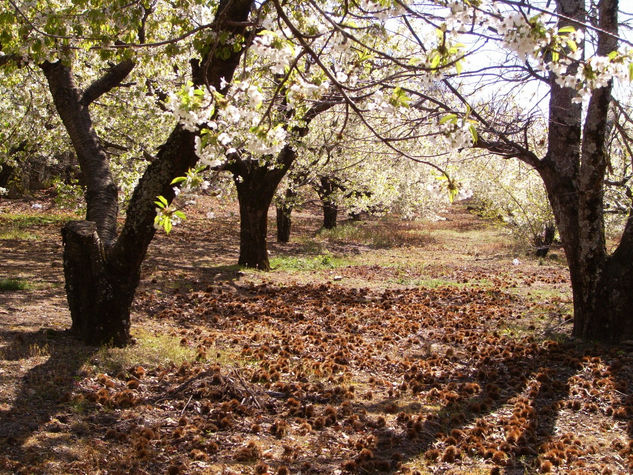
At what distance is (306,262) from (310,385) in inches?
398

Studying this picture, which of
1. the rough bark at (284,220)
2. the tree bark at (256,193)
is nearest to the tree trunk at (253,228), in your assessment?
the tree bark at (256,193)

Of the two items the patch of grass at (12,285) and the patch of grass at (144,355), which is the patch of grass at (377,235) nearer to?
the patch of grass at (12,285)

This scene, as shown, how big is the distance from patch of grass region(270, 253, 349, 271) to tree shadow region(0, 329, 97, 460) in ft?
27.1

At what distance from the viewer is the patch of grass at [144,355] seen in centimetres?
525

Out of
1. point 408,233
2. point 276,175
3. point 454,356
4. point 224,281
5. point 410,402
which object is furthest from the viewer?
point 408,233

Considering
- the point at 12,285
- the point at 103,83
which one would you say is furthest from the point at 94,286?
the point at 12,285

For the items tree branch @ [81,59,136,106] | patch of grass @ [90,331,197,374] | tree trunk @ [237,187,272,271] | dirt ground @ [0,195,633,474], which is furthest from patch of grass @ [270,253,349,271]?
patch of grass @ [90,331,197,374]

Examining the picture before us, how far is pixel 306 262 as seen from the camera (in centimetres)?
1534

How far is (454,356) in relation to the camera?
255 inches

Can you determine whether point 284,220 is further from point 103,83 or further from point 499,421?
point 499,421

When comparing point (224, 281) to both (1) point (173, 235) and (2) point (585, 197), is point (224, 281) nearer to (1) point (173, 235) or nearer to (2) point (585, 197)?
(2) point (585, 197)

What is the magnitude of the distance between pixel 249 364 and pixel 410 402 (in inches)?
66.5

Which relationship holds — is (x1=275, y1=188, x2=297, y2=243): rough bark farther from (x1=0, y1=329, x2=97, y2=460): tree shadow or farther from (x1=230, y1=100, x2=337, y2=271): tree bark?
(x1=0, y1=329, x2=97, y2=460): tree shadow

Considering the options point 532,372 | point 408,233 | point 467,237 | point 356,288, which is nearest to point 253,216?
point 356,288
